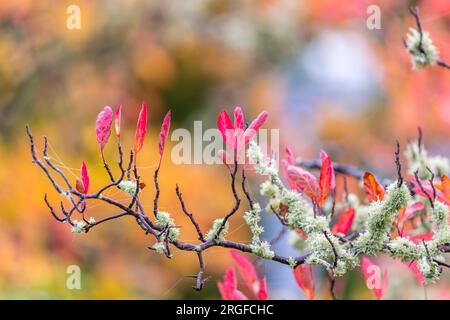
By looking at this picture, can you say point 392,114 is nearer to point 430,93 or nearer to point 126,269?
point 430,93

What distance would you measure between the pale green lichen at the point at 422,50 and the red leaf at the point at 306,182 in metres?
0.40

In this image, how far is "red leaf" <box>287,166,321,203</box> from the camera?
1.02 m

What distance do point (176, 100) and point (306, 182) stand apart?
361cm

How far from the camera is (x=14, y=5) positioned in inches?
125

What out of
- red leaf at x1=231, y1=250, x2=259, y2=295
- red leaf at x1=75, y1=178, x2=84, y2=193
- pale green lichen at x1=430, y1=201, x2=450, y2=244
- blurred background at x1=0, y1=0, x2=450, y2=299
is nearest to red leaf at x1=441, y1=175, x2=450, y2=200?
pale green lichen at x1=430, y1=201, x2=450, y2=244

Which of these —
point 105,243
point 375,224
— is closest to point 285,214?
point 375,224

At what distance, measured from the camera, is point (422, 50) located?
1.25m

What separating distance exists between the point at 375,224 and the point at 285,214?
6.2 inches

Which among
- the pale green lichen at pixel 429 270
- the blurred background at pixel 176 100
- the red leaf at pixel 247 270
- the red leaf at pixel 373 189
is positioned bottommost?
the pale green lichen at pixel 429 270

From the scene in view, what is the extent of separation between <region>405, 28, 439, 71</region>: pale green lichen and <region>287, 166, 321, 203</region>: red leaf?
40 centimetres

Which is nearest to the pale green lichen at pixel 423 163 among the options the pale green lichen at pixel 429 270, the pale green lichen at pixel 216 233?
the pale green lichen at pixel 429 270

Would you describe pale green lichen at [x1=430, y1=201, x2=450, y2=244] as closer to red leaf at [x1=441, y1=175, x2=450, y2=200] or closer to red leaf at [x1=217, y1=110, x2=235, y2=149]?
red leaf at [x1=441, y1=175, x2=450, y2=200]

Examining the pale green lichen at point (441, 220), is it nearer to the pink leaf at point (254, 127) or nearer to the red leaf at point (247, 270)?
the pink leaf at point (254, 127)

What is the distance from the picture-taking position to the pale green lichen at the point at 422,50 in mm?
1246
